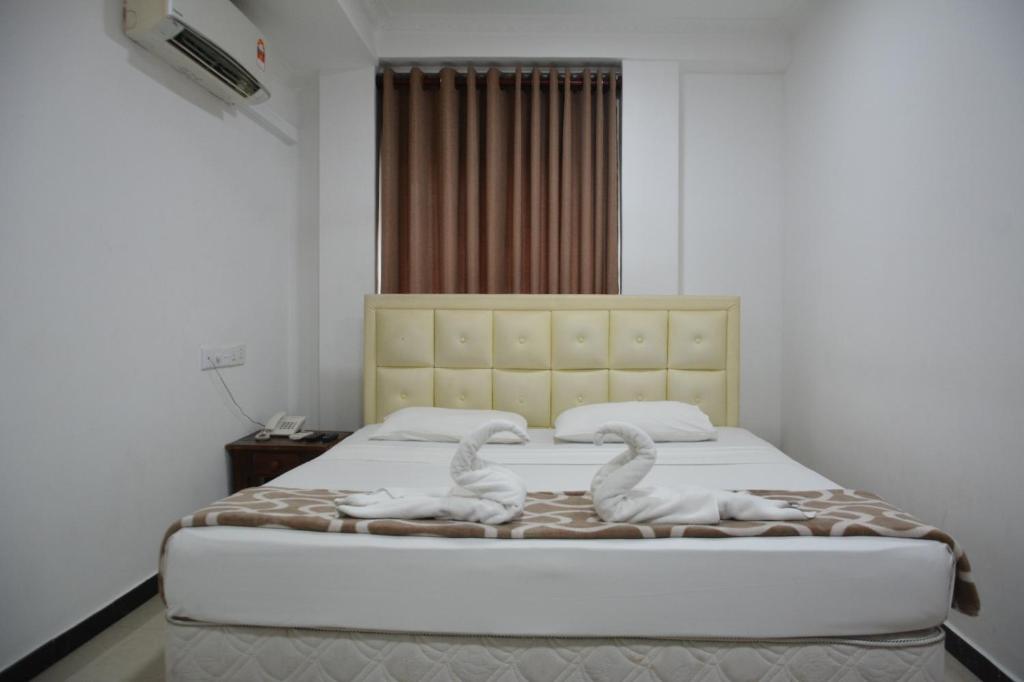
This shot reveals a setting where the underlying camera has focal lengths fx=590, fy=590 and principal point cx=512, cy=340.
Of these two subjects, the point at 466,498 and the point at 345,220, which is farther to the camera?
the point at 345,220

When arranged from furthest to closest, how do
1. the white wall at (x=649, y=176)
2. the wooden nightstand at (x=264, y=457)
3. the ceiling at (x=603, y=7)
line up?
the white wall at (x=649, y=176) < the ceiling at (x=603, y=7) < the wooden nightstand at (x=264, y=457)

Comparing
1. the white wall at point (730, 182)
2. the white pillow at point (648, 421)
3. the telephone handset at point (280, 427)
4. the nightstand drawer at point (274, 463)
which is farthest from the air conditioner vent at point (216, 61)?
the white wall at point (730, 182)

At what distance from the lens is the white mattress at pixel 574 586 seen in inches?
52.2

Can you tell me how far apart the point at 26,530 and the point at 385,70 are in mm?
2767

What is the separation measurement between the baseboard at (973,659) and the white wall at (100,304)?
106 inches

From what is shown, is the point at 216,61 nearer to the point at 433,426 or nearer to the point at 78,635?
the point at 433,426

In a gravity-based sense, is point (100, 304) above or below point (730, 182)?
below

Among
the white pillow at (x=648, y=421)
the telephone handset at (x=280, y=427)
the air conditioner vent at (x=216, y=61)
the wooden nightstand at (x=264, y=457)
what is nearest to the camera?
Answer: the air conditioner vent at (x=216, y=61)

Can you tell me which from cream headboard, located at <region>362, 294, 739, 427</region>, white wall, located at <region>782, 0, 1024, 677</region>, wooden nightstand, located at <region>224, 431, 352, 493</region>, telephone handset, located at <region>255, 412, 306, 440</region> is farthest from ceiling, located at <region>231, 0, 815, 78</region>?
wooden nightstand, located at <region>224, 431, 352, 493</region>

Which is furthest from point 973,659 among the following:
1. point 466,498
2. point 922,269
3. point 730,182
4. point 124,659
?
point 124,659

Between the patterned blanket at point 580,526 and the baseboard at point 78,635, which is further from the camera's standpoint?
the baseboard at point 78,635

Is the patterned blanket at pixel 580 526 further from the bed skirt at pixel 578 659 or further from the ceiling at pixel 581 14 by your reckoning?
the ceiling at pixel 581 14

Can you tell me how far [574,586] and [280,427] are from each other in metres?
2.09

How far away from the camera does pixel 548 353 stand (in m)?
3.14
